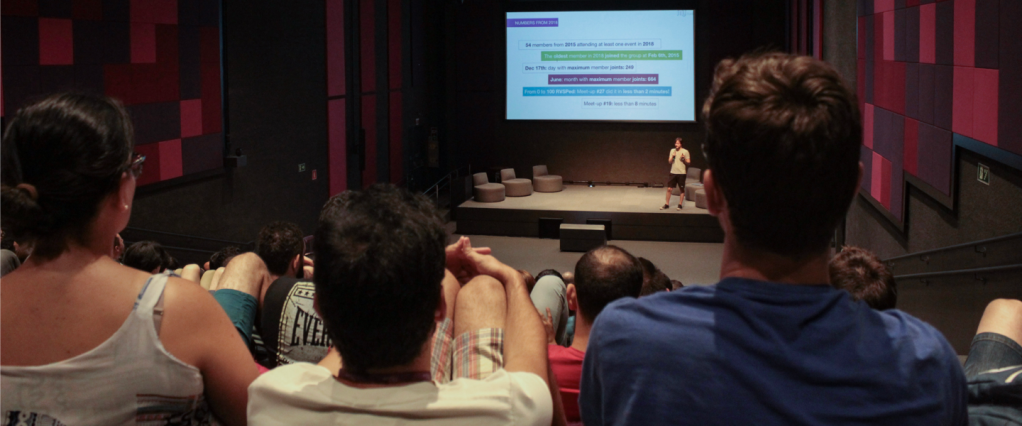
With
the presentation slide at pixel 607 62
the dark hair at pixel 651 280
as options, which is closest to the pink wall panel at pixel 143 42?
the dark hair at pixel 651 280

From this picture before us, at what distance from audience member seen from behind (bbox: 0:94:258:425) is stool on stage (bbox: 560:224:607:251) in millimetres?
9510

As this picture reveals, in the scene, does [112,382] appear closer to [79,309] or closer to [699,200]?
[79,309]

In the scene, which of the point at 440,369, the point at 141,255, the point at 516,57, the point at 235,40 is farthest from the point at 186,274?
the point at 516,57

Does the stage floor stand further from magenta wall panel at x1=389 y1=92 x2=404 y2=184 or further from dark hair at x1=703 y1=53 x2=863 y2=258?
dark hair at x1=703 y1=53 x2=863 y2=258

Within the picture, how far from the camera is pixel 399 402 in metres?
1.04

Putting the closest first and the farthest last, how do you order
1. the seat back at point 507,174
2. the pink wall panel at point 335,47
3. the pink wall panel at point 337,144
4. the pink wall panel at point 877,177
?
the pink wall panel at point 877,177 < the pink wall panel at point 335,47 < the pink wall panel at point 337,144 < the seat back at point 507,174

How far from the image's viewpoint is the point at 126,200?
1.29 meters

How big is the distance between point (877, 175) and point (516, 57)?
785cm

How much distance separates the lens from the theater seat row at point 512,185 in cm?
1238

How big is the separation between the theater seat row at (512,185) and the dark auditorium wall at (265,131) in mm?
2739

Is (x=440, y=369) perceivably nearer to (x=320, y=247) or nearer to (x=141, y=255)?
(x=320, y=247)

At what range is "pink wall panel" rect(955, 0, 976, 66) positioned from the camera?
15.1 ft

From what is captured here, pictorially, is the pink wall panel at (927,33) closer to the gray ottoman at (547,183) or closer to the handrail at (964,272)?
the handrail at (964,272)

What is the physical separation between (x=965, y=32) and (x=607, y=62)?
9.02m
